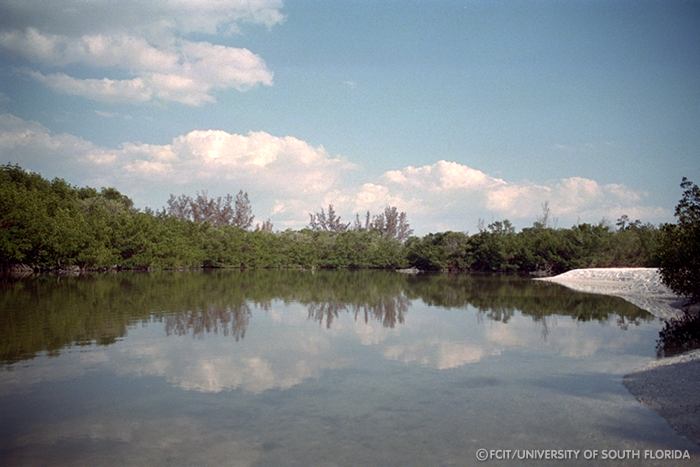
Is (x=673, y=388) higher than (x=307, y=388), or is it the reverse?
(x=673, y=388)

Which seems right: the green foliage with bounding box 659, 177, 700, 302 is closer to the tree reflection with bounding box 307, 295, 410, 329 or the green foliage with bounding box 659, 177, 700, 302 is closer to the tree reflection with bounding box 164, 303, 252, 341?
the tree reflection with bounding box 307, 295, 410, 329

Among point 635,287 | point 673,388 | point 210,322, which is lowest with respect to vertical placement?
point 210,322

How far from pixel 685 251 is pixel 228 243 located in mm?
50762

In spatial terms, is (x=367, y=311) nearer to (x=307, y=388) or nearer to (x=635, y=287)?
(x=307, y=388)

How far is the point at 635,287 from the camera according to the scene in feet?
107

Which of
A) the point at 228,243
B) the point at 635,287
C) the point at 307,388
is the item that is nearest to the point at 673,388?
the point at 307,388

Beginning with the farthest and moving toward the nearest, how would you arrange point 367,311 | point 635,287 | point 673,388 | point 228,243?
point 228,243
point 635,287
point 367,311
point 673,388

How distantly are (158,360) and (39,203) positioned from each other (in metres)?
31.7

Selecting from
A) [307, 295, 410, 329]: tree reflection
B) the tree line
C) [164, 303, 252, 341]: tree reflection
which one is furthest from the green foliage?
[164, 303, 252, 341]: tree reflection

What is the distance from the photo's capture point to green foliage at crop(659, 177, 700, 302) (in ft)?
52.9

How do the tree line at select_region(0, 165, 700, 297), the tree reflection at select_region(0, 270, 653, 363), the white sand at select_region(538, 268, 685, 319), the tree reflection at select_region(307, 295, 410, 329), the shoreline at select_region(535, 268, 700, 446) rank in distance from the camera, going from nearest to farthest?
1. the shoreline at select_region(535, 268, 700, 446)
2. the tree reflection at select_region(0, 270, 653, 363)
3. the tree reflection at select_region(307, 295, 410, 329)
4. the white sand at select_region(538, 268, 685, 319)
5. the tree line at select_region(0, 165, 700, 297)

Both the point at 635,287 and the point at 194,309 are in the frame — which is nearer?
the point at 194,309

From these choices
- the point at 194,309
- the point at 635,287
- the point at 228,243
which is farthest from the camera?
the point at 228,243

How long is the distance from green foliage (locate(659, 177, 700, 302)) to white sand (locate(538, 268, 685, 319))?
205 cm
